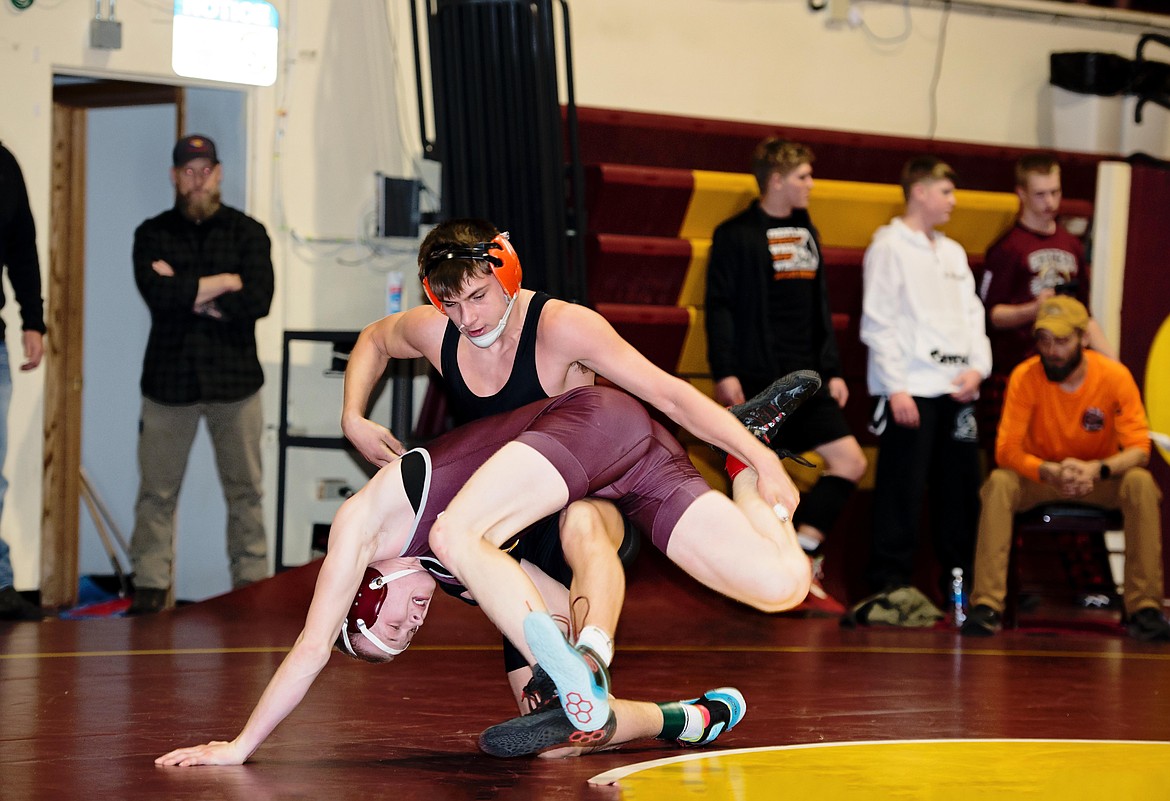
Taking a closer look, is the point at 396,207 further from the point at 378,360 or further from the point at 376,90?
the point at 378,360

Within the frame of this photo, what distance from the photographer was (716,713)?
9.87 feet

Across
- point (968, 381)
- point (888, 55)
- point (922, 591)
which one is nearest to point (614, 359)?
point (968, 381)

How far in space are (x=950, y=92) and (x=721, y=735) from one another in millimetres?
5237

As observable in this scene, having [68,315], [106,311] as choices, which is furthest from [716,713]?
[106,311]

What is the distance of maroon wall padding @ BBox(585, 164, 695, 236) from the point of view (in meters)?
6.12

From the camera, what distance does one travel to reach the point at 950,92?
7.58 metres

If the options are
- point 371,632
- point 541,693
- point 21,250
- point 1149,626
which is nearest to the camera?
point 541,693

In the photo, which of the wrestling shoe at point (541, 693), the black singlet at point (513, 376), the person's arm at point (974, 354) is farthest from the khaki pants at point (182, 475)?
the wrestling shoe at point (541, 693)

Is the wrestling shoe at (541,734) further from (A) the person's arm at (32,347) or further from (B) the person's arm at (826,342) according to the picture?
(A) the person's arm at (32,347)

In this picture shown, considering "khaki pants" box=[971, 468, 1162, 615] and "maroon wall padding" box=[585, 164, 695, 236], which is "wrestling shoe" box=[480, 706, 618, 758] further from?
"maroon wall padding" box=[585, 164, 695, 236]

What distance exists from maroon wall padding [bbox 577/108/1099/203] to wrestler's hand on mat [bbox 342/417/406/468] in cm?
315

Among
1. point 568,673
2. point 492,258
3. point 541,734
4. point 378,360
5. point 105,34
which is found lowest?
point 541,734

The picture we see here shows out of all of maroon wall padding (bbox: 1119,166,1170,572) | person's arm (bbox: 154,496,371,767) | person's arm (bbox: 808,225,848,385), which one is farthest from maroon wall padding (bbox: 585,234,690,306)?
person's arm (bbox: 154,496,371,767)

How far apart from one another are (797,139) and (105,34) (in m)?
3.08
